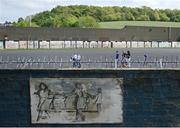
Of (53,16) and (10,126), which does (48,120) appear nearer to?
(10,126)

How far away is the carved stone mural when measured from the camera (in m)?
24.6

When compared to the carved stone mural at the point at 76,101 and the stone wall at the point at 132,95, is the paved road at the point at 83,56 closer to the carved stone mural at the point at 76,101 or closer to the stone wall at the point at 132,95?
the stone wall at the point at 132,95

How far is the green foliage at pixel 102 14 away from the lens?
129 meters

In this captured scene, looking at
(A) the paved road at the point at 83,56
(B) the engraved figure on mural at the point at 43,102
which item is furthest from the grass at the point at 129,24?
(B) the engraved figure on mural at the point at 43,102

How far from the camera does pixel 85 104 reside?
81.8ft

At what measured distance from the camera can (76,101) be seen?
24.8m

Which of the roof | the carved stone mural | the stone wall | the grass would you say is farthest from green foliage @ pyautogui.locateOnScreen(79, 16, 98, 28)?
the stone wall

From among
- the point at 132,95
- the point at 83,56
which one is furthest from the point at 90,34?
the point at 132,95

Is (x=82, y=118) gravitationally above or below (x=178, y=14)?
below

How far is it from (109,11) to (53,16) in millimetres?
19806

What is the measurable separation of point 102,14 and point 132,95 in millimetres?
117767

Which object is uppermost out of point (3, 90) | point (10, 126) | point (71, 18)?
point (71, 18)

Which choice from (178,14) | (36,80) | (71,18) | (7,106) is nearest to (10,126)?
(7,106)

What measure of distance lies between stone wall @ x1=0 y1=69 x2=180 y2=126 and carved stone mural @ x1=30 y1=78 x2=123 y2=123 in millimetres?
275
